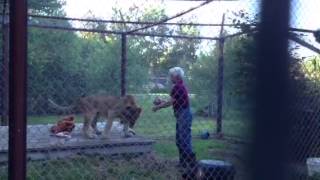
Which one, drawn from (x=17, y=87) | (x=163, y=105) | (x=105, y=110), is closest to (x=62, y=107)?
(x=105, y=110)

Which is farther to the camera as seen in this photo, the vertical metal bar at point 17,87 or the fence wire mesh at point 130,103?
the fence wire mesh at point 130,103

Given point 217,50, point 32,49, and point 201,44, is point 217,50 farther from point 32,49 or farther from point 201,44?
point 32,49

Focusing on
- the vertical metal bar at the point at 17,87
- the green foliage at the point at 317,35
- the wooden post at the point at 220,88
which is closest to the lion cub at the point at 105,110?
the wooden post at the point at 220,88

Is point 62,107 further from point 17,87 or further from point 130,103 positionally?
point 17,87

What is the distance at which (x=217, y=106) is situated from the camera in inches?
389

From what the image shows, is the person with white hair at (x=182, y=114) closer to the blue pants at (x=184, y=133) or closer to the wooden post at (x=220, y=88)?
the blue pants at (x=184, y=133)

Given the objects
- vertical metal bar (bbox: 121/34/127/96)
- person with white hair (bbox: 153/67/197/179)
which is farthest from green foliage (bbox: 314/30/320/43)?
vertical metal bar (bbox: 121/34/127/96)

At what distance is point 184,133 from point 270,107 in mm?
4732

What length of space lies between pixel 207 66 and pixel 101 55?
1685 mm

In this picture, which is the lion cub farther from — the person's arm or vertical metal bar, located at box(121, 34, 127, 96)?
the person's arm

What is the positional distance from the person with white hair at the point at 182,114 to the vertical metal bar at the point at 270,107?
4.16 meters

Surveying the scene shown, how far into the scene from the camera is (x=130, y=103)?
766cm

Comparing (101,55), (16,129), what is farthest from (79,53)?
(16,129)

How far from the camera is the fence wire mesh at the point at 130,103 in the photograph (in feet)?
22.4
